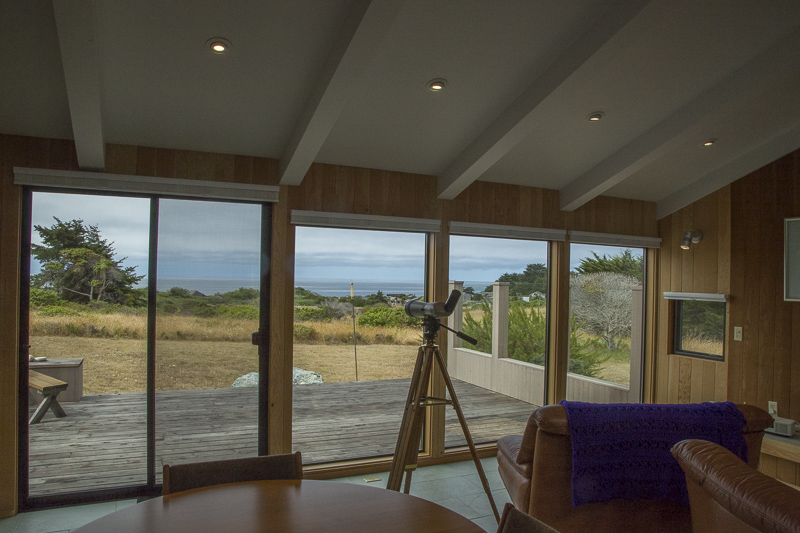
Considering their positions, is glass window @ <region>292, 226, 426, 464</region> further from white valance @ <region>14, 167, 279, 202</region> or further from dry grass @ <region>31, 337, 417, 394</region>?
white valance @ <region>14, 167, 279, 202</region>

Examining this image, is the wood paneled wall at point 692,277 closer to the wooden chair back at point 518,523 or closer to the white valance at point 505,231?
the white valance at point 505,231

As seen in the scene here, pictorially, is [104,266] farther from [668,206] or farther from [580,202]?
[668,206]

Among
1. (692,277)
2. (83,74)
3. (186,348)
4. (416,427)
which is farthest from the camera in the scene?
(692,277)

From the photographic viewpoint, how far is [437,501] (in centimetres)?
314

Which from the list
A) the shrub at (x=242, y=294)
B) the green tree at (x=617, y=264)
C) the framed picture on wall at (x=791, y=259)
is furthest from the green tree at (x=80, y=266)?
the framed picture on wall at (x=791, y=259)

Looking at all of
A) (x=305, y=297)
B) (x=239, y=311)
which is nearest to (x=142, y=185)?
(x=239, y=311)

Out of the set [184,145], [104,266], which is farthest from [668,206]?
[104,266]

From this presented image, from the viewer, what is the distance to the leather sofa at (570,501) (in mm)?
2088

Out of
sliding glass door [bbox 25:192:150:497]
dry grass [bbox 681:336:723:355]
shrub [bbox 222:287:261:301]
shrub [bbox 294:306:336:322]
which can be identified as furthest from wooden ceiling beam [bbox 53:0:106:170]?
dry grass [bbox 681:336:723:355]

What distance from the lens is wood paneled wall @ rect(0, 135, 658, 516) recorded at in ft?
9.34

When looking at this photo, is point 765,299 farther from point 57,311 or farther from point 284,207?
point 57,311

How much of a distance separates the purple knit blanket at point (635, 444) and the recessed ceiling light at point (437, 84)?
70.5 inches

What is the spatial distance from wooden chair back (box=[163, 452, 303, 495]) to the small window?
12.8ft

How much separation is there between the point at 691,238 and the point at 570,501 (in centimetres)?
316
